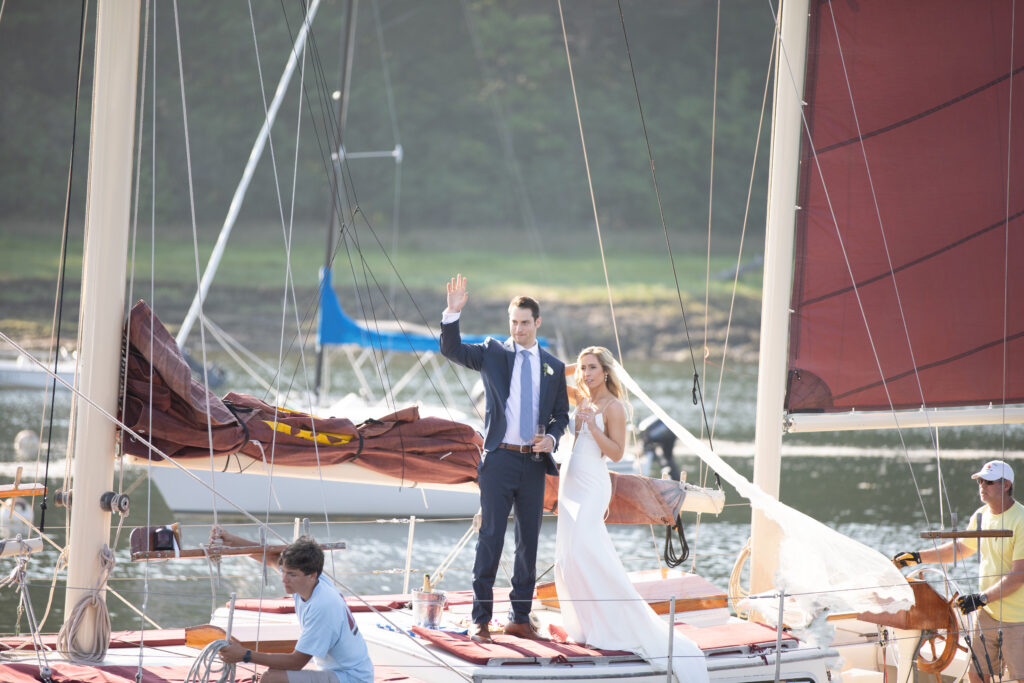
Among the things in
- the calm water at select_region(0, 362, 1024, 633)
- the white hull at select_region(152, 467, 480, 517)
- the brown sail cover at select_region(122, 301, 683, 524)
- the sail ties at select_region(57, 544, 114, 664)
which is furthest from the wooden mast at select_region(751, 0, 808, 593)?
the white hull at select_region(152, 467, 480, 517)

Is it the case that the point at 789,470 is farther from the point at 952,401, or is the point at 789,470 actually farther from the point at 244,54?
the point at 244,54

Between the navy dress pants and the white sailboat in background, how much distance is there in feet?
0.95

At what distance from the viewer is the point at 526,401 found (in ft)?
16.5

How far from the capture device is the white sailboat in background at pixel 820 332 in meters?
4.61

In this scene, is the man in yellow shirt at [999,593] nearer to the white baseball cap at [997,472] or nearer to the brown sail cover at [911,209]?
the white baseball cap at [997,472]

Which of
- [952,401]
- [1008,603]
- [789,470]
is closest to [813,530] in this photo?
[1008,603]

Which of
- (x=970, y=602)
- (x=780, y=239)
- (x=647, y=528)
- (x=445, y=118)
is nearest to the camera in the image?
(x=970, y=602)

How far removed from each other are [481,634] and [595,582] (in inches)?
21.7

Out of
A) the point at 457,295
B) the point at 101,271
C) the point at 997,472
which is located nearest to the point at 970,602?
the point at 997,472

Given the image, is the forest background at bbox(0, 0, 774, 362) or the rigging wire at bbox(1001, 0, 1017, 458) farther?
the forest background at bbox(0, 0, 774, 362)

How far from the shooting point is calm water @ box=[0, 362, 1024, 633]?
948cm

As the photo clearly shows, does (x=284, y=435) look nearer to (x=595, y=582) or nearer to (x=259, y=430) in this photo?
(x=259, y=430)

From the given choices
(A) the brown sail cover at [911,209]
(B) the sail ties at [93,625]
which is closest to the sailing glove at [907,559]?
(A) the brown sail cover at [911,209]

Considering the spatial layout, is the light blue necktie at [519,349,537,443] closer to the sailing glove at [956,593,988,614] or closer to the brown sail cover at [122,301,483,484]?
the brown sail cover at [122,301,483,484]
